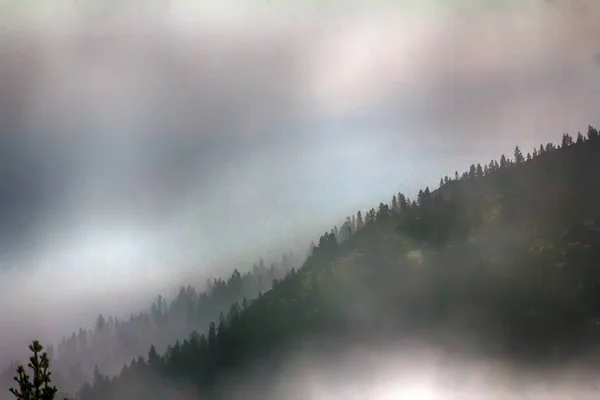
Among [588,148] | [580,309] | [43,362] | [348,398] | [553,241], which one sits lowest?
[348,398]

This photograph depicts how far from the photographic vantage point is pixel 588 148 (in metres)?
196

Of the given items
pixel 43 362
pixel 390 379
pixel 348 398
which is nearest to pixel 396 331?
pixel 390 379

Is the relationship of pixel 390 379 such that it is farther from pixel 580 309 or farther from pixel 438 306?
pixel 580 309

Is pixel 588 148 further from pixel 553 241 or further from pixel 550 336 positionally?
pixel 550 336

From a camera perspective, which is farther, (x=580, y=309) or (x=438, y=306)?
(x=438, y=306)

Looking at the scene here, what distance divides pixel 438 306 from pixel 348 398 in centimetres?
4405

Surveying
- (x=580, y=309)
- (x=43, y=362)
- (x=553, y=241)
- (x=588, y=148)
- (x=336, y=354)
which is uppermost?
(x=588, y=148)

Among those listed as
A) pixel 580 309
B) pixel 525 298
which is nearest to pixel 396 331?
pixel 525 298

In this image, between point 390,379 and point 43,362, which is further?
point 390,379

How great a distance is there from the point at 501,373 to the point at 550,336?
18.8m

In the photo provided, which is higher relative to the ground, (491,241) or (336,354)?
(491,241)

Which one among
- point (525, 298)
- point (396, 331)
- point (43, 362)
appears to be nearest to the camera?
point (43, 362)

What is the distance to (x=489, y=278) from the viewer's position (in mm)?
186750

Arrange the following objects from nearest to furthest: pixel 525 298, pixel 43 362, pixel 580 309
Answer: pixel 43 362, pixel 580 309, pixel 525 298
